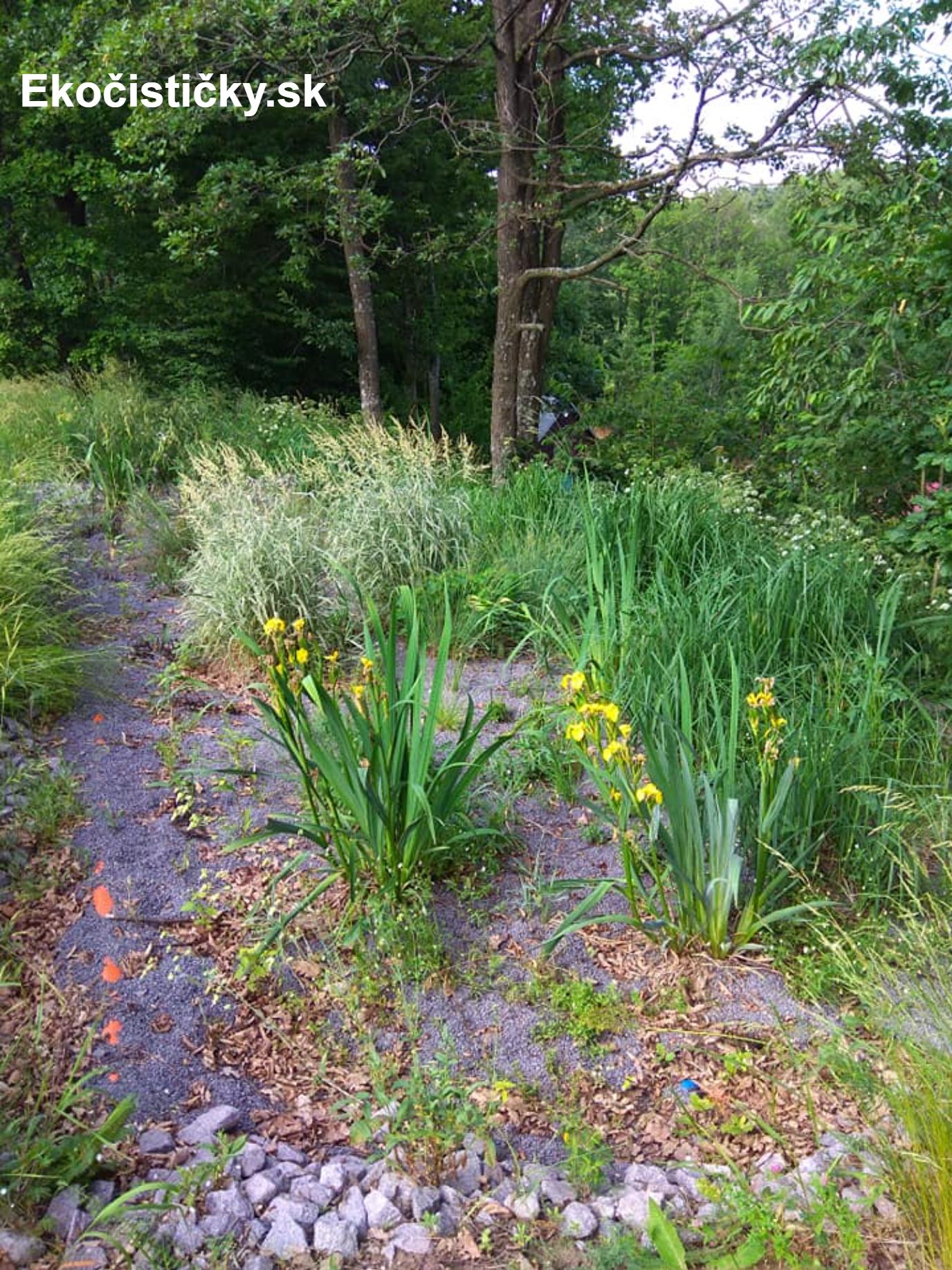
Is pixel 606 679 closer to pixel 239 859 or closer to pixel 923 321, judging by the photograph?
pixel 239 859

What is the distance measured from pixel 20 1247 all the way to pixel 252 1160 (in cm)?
45

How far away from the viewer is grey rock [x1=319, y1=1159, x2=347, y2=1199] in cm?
192

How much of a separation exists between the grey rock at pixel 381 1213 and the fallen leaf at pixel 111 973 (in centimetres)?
94

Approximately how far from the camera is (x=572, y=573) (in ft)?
14.1

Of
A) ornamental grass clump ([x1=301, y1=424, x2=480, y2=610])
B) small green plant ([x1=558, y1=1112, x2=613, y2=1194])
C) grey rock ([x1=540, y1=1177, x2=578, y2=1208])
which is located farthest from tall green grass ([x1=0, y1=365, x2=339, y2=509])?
grey rock ([x1=540, y1=1177, x2=578, y2=1208])

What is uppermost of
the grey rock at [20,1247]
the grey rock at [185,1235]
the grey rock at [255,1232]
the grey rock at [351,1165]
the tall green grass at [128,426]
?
the tall green grass at [128,426]

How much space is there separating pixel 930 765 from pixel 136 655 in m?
3.26

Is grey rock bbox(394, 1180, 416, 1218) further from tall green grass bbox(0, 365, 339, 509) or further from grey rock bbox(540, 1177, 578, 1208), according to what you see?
tall green grass bbox(0, 365, 339, 509)

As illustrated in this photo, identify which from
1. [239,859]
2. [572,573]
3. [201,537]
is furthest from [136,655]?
[572,573]

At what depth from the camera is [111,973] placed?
244cm

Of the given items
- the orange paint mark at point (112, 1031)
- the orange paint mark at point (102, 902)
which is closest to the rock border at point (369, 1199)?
the orange paint mark at point (112, 1031)

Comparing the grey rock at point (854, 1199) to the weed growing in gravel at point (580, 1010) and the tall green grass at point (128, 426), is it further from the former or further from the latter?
the tall green grass at point (128, 426)

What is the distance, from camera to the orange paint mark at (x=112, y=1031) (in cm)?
226

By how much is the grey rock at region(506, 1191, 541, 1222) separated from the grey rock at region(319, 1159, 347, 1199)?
1.13 feet
